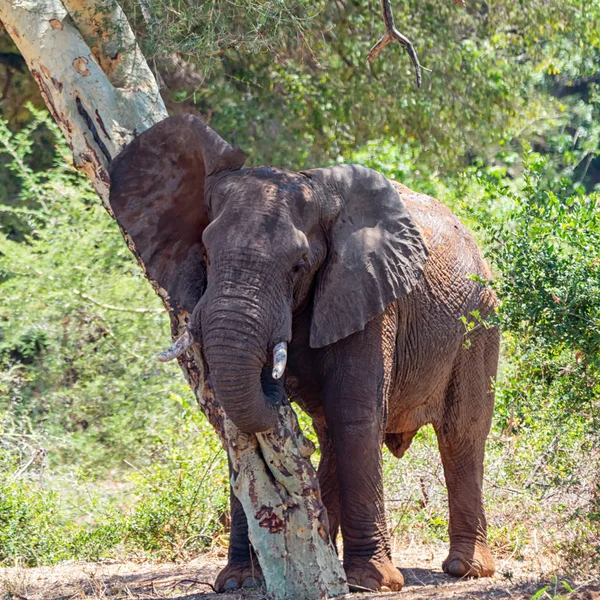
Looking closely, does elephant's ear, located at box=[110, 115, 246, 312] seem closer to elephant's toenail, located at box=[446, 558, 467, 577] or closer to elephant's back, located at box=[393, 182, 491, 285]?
elephant's back, located at box=[393, 182, 491, 285]

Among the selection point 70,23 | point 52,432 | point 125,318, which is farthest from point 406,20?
point 70,23

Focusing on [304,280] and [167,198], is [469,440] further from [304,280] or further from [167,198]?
[167,198]

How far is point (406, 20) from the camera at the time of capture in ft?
43.2

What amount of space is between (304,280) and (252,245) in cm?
51

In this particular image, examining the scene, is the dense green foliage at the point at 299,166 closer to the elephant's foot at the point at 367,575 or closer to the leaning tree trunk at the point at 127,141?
the leaning tree trunk at the point at 127,141

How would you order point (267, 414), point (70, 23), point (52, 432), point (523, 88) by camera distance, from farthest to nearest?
point (523, 88) → point (52, 432) → point (70, 23) → point (267, 414)

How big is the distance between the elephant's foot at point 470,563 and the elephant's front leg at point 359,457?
1.13 m

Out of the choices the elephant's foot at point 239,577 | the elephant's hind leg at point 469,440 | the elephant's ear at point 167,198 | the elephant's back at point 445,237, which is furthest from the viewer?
the elephant's hind leg at point 469,440

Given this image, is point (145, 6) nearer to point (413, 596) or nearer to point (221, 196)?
point (221, 196)

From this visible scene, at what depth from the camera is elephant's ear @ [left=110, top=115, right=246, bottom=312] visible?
6312 mm

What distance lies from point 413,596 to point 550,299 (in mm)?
1581

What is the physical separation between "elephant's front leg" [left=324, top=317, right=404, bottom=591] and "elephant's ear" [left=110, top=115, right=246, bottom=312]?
0.90 meters

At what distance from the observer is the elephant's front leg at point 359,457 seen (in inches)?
240

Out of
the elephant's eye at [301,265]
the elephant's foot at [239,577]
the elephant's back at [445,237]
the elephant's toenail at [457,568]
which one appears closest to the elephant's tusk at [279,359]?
the elephant's eye at [301,265]
